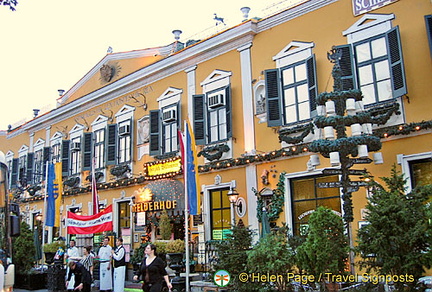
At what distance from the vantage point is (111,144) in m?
19.8

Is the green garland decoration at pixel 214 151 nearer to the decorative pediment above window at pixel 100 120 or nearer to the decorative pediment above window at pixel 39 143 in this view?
the decorative pediment above window at pixel 100 120

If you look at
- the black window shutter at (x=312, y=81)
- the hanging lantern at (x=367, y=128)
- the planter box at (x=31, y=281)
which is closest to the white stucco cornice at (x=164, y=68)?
the black window shutter at (x=312, y=81)

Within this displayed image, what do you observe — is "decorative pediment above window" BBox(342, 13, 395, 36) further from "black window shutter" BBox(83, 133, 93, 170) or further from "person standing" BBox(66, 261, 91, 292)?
"black window shutter" BBox(83, 133, 93, 170)

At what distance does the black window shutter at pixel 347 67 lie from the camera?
12.2m

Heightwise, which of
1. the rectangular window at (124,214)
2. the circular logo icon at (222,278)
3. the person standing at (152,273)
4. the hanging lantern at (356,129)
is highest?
the hanging lantern at (356,129)

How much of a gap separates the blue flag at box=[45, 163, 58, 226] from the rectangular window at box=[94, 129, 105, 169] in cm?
219

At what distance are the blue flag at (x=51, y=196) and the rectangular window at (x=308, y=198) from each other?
974 cm

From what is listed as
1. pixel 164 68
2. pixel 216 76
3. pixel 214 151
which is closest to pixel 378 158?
pixel 214 151

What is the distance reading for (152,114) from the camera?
58.5 ft

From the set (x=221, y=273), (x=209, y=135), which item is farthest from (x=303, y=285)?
(x=209, y=135)

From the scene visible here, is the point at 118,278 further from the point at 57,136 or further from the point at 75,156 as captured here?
the point at 57,136

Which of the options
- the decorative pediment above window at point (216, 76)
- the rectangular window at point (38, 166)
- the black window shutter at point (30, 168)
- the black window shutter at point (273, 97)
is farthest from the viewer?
the black window shutter at point (30, 168)

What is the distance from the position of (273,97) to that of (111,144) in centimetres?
861

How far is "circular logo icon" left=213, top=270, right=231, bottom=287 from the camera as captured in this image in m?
10.1
